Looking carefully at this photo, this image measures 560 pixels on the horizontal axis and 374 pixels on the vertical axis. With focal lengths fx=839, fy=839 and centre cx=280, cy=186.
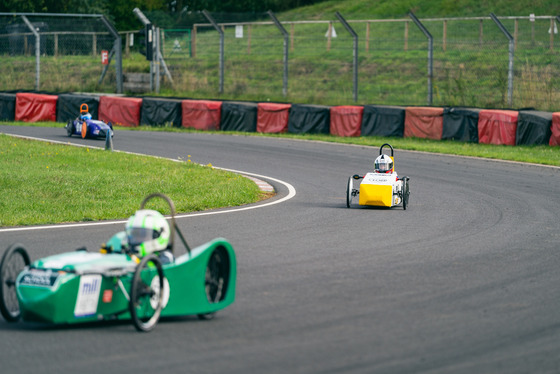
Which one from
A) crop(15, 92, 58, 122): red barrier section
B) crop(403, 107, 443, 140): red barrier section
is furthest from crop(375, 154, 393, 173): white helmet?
crop(15, 92, 58, 122): red barrier section

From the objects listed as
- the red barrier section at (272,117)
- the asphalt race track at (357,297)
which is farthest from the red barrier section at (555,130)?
the red barrier section at (272,117)

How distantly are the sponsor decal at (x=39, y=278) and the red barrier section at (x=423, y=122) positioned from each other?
1887 centimetres

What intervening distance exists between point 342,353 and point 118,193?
342 inches

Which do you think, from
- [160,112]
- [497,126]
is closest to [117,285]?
[497,126]

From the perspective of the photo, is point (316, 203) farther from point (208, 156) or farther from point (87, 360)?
point (87, 360)

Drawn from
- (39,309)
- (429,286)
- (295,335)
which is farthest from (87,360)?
(429,286)

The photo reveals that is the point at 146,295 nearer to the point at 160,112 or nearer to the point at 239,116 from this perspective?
the point at 239,116

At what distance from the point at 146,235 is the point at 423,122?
18164 millimetres

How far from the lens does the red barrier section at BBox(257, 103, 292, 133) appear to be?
25969 millimetres

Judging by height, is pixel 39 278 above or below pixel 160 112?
below

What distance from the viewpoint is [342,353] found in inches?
228

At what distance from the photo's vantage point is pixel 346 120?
25156 mm

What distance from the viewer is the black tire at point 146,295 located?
6.12m

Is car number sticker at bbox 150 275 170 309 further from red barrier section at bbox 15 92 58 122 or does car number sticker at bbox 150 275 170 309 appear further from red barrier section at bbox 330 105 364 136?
red barrier section at bbox 15 92 58 122
